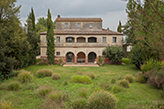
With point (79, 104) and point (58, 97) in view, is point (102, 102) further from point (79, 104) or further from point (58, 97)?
point (58, 97)

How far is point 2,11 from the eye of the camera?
12969 mm

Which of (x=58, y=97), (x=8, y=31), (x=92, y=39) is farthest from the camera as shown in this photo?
(x=92, y=39)

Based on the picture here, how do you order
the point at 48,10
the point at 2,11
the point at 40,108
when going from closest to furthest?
the point at 40,108 → the point at 2,11 → the point at 48,10

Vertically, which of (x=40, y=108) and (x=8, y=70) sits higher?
(x=8, y=70)

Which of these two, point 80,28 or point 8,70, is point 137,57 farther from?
point 8,70

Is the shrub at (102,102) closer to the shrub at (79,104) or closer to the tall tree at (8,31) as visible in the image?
the shrub at (79,104)

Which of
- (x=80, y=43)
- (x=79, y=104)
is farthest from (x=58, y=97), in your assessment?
(x=80, y=43)

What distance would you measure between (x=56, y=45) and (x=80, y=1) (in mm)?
14063

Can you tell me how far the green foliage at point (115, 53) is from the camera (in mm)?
23547

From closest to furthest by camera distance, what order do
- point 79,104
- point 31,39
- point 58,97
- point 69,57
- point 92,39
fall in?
point 79,104 → point 58,97 → point 31,39 → point 92,39 → point 69,57

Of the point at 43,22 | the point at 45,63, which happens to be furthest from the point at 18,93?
the point at 43,22

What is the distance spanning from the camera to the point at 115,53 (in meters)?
23.7

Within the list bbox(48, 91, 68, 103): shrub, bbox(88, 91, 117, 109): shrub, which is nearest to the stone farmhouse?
bbox(48, 91, 68, 103): shrub

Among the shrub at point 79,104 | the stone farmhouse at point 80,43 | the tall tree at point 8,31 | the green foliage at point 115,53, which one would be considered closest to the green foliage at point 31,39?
the stone farmhouse at point 80,43
